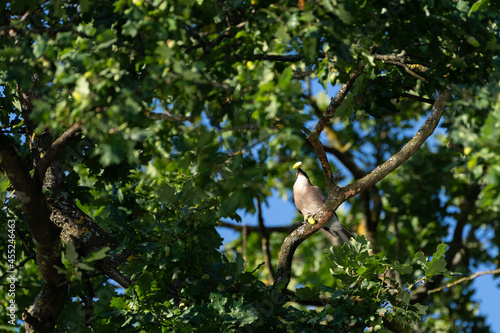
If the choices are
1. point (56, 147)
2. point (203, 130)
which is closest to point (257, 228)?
point (56, 147)

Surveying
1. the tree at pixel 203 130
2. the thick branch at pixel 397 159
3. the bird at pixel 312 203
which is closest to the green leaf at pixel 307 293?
the tree at pixel 203 130

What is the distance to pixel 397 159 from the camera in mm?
5008

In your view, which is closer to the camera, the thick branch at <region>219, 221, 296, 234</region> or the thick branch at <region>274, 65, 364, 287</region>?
the thick branch at <region>274, 65, 364, 287</region>

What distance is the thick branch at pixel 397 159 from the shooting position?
491cm

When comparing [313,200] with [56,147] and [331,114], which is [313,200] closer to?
[331,114]

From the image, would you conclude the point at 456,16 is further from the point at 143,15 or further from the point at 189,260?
the point at 189,260

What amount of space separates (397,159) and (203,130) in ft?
7.26

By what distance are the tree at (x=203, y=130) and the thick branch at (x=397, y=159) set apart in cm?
1

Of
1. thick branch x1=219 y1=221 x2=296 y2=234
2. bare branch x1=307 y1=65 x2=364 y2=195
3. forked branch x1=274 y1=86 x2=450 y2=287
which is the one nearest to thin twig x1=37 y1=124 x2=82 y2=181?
bare branch x1=307 y1=65 x2=364 y2=195

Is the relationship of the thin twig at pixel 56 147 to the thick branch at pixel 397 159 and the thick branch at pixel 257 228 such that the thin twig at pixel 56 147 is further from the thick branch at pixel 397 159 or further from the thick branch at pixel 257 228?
the thick branch at pixel 257 228

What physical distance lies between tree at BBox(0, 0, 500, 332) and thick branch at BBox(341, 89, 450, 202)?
0.04ft

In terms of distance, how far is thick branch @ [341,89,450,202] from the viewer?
491cm

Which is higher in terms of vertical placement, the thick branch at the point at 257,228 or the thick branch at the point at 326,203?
the thick branch at the point at 257,228

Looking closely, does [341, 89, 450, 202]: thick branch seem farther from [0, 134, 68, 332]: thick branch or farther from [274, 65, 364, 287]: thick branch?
[0, 134, 68, 332]: thick branch
